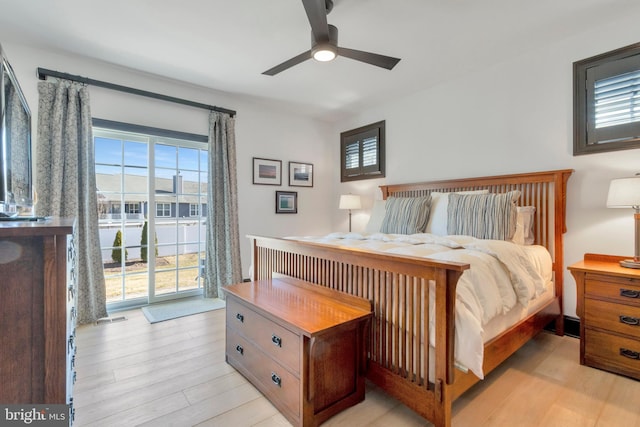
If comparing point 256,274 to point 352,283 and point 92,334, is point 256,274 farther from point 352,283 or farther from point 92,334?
point 92,334

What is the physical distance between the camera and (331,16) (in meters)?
2.38

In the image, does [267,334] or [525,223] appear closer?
[267,334]

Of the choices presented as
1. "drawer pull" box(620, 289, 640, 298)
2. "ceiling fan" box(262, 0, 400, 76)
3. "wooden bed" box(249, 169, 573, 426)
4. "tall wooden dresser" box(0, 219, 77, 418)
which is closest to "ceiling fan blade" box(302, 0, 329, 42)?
"ceiling fan" box(262, 0, 400, 76)

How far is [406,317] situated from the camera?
163 cm

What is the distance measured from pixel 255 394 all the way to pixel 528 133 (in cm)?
329

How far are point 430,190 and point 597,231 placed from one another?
1608mm

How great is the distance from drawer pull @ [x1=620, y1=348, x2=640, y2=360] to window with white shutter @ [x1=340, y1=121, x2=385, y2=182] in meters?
3.05

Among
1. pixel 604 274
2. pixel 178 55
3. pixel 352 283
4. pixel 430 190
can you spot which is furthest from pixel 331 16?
pixel 604 274

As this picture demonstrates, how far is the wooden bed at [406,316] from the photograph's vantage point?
4.74 feet

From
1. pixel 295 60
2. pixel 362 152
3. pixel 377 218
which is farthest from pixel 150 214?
pixel 362 152

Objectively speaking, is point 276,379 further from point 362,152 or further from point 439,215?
point 362,152

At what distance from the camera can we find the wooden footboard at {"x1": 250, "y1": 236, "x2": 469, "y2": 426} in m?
1.44

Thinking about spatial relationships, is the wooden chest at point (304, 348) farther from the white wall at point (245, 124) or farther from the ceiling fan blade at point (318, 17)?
the white wall at point (245, 124)

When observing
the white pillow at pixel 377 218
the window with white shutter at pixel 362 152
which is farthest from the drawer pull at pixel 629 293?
the window with white shutter at pixel 362 152
